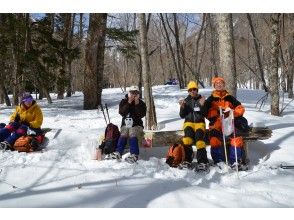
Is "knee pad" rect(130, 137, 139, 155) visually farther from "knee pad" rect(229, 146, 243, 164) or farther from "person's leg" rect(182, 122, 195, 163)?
"knee pad" rect(229, 146, 243, 164)

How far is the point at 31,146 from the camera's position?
7.41m

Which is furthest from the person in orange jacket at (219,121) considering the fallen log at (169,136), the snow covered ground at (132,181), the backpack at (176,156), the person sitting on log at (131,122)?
the person sitting on log at (131,122)

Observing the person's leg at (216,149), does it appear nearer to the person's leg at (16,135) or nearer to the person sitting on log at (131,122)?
the person sitting on log at (131,122)

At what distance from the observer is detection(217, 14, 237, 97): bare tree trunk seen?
8.29m

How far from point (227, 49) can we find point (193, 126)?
225 cm

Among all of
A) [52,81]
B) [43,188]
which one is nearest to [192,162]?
[43,188]

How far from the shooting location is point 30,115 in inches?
320

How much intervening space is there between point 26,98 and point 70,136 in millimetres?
1217

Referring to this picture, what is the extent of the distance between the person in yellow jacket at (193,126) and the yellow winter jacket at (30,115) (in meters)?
3.08

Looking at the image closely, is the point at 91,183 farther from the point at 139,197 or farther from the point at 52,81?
the point at 52,81

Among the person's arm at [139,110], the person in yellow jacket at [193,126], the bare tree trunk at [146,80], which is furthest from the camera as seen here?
the bare tree trunk at [146,80]

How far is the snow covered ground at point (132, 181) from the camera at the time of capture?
4859 mm

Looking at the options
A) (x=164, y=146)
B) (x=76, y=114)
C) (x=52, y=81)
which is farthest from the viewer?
(x=52, y=81)

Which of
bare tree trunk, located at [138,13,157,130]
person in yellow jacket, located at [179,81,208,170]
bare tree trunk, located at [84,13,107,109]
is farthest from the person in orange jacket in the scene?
bare tree trunk, located at [84,13,107,109]
